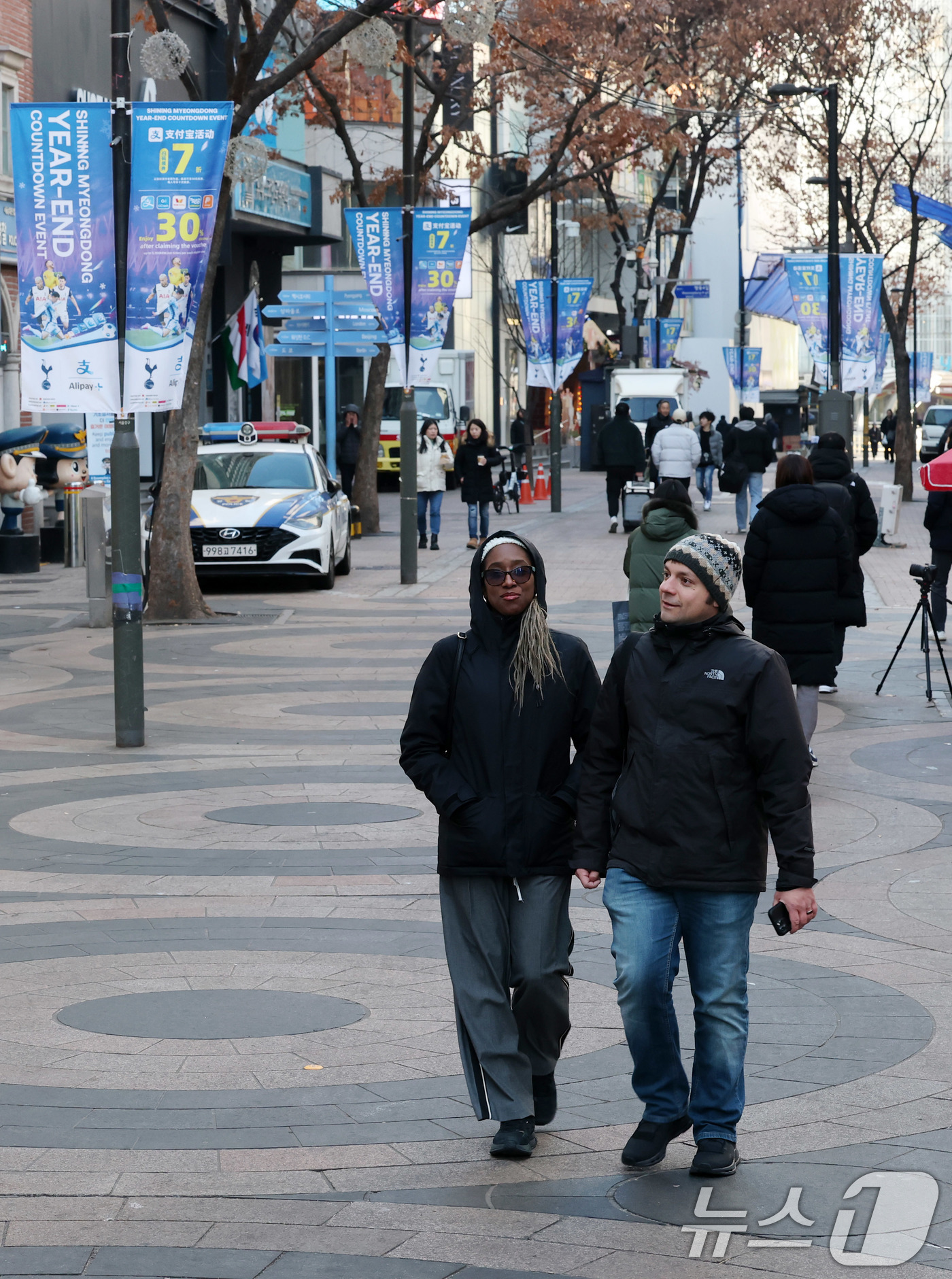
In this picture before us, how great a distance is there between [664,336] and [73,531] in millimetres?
30638

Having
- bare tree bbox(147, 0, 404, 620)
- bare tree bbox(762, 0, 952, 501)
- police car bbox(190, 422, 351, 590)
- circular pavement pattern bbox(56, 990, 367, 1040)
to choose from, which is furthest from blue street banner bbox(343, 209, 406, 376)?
circular pavement pattern bbox(56, 990, 367, 1040)

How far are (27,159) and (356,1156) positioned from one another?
8614mm

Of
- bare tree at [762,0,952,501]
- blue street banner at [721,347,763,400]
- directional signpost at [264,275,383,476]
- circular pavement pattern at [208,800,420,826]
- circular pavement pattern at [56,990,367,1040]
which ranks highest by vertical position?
bare tree at [762,0,952,501]

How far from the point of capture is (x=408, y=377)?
23.3 metres

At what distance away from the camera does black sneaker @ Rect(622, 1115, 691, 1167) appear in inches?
199

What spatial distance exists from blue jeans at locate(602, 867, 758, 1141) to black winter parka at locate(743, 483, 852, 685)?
6.13 m

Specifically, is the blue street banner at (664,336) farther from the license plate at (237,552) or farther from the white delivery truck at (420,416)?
the license plate at (237,552)

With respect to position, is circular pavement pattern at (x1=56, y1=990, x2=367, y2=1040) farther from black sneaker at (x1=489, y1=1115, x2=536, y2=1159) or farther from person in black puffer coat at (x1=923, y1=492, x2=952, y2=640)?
person in black puffer coat at (x1=923, y1=492, x2=952, y2=640)

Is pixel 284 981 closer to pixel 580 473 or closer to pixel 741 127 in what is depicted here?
pixel 741 127

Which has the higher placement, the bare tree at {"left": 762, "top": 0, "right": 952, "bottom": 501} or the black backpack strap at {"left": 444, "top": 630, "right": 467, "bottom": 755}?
the bare tree at {"left": 762, "top": 0, "right": 952, "bottom": 501}

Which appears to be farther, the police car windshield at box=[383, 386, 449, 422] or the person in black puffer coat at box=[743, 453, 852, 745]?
the police car windshield at box=[383, 386, 449, 422]

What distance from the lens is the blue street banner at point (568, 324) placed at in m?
37.6

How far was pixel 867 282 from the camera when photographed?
1129 inches

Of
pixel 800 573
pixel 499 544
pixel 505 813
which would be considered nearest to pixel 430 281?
→ pixel 800 573
